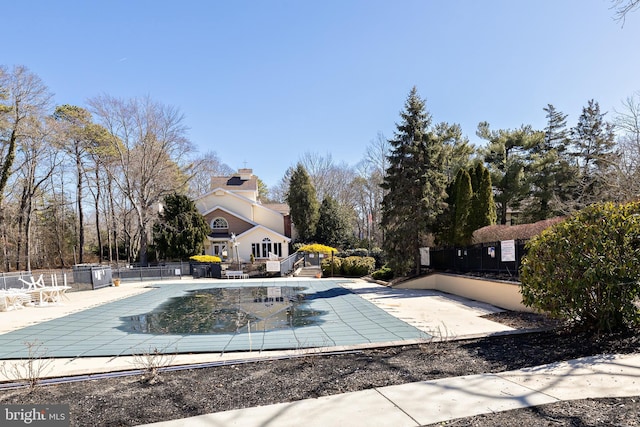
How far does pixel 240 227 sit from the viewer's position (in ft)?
118

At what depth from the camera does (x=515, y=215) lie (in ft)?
92.9

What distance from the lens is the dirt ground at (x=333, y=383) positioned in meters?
2.93

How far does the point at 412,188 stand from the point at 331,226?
2232 cm

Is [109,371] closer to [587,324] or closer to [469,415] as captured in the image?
[469,415]

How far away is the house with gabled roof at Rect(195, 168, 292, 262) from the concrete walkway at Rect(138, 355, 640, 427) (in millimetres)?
29701

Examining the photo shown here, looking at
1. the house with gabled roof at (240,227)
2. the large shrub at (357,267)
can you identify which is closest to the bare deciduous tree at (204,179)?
the house with gabled roof at (240,227)

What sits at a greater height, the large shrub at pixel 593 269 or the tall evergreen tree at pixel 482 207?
the tall evergreen tree at pixel 482 207

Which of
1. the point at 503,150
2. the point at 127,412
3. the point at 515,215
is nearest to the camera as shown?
the point at 127,412

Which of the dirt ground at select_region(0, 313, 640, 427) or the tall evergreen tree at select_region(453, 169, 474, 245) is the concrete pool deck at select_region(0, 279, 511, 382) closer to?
the dirt ground at select_region(0, 313, 640, 427)

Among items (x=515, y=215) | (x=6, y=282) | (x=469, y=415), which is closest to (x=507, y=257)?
(x=469, y=415)

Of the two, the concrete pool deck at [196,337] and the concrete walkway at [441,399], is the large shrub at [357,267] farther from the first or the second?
the concrete walkway at [441,399]

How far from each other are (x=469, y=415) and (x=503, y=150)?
27166 mm

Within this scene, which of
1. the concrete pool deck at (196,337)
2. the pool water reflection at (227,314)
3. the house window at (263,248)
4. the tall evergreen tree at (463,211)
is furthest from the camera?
the house window at (263,248)

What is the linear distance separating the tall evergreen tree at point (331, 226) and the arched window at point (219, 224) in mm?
9575
